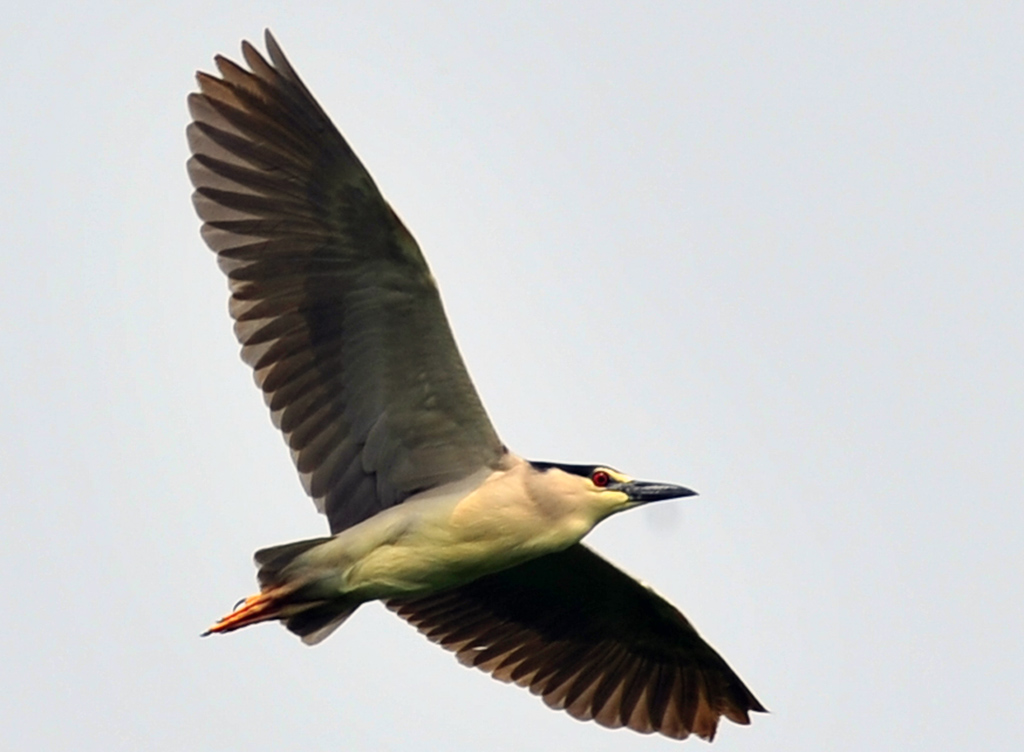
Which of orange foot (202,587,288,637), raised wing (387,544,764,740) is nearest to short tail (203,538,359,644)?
orange foot (202,587,288,637)

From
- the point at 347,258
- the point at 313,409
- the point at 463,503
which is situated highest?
the point at 347,258

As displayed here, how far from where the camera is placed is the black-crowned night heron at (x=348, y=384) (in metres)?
12.1

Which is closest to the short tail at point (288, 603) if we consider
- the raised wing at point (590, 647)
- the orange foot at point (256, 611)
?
the orange foot at point (256, 611)

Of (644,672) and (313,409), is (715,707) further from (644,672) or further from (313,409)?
(313,409)

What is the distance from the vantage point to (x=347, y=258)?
12.2 m

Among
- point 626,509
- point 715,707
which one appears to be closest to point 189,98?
point 626,509

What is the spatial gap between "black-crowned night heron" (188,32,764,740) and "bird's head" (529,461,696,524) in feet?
0.03

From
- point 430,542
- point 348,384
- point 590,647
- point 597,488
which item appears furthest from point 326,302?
point 590,647

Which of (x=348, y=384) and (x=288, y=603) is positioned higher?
(x=348, y=384)

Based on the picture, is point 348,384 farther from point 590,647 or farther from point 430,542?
point 590,647

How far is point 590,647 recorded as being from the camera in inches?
567

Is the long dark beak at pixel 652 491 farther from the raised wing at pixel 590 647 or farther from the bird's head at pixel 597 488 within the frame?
the raised wing at pixel 590 647

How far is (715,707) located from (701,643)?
565 millimetres

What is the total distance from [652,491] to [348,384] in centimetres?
212
